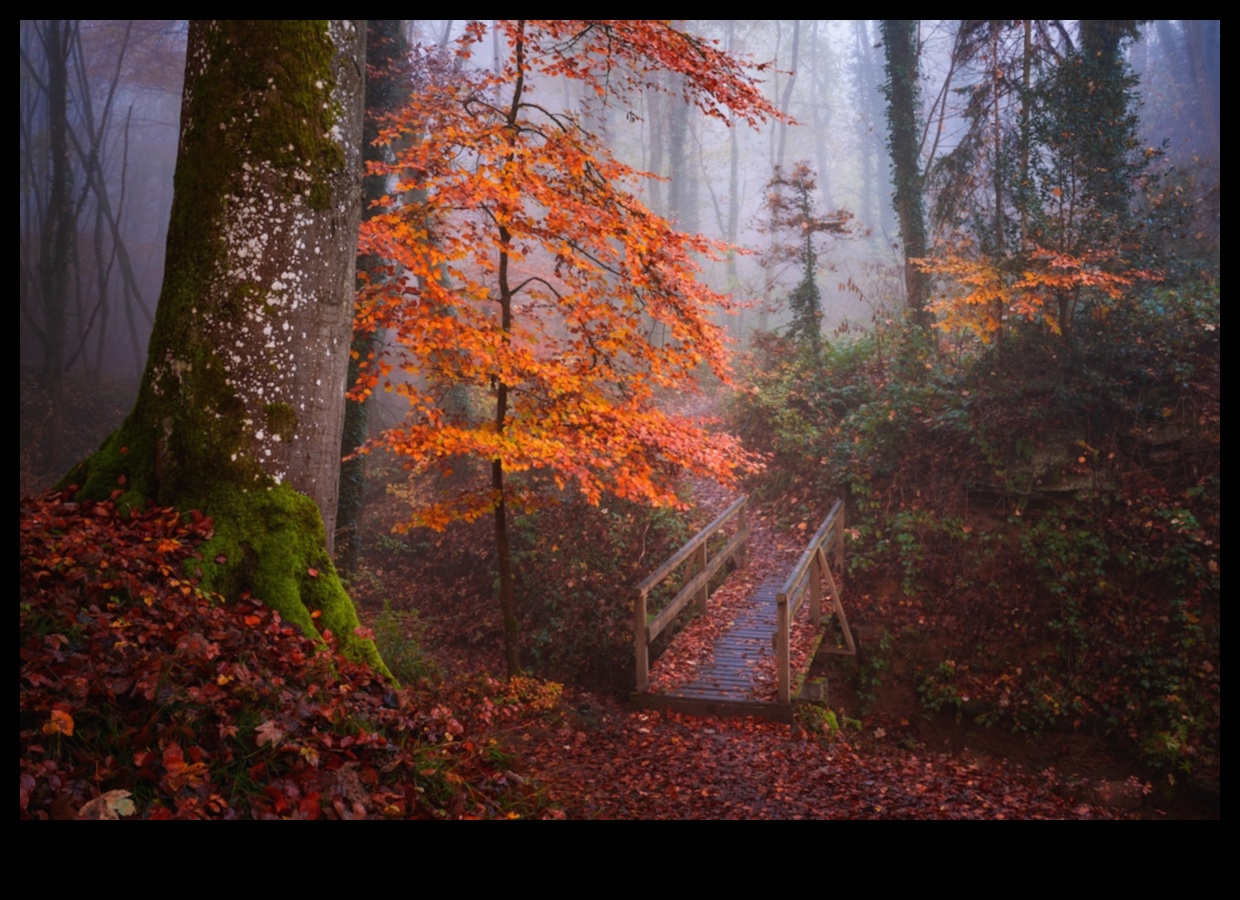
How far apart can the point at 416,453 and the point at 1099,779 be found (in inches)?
332

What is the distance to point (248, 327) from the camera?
400cm

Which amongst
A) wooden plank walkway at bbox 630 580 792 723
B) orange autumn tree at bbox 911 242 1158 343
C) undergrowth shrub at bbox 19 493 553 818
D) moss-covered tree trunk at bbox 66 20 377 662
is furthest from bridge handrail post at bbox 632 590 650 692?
orange autumn tree at bbox 911 242 1158 343

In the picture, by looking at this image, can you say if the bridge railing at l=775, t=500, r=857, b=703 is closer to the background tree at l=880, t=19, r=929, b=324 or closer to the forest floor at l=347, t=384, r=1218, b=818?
the forest floor at l=347, t=384, r=1218, b=818

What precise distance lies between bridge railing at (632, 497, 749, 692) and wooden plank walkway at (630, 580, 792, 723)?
0.43m

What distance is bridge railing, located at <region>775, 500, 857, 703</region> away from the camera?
24.1ft

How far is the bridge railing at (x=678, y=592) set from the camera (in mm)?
7746

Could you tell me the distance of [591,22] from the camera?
6570mm

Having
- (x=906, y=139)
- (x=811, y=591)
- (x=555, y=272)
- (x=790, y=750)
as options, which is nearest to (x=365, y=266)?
(x=555, y=272)

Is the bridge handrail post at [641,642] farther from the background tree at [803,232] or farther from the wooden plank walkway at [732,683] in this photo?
the background tree at [803,232]

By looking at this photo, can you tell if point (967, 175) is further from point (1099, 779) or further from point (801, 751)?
point (801, 751)

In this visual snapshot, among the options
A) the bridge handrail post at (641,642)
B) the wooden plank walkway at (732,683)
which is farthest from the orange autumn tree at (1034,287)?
the bridge handrail post at (641,642)

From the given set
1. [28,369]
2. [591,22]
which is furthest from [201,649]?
[28,369]

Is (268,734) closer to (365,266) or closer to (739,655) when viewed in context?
(739,655)

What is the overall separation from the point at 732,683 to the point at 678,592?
139cm
